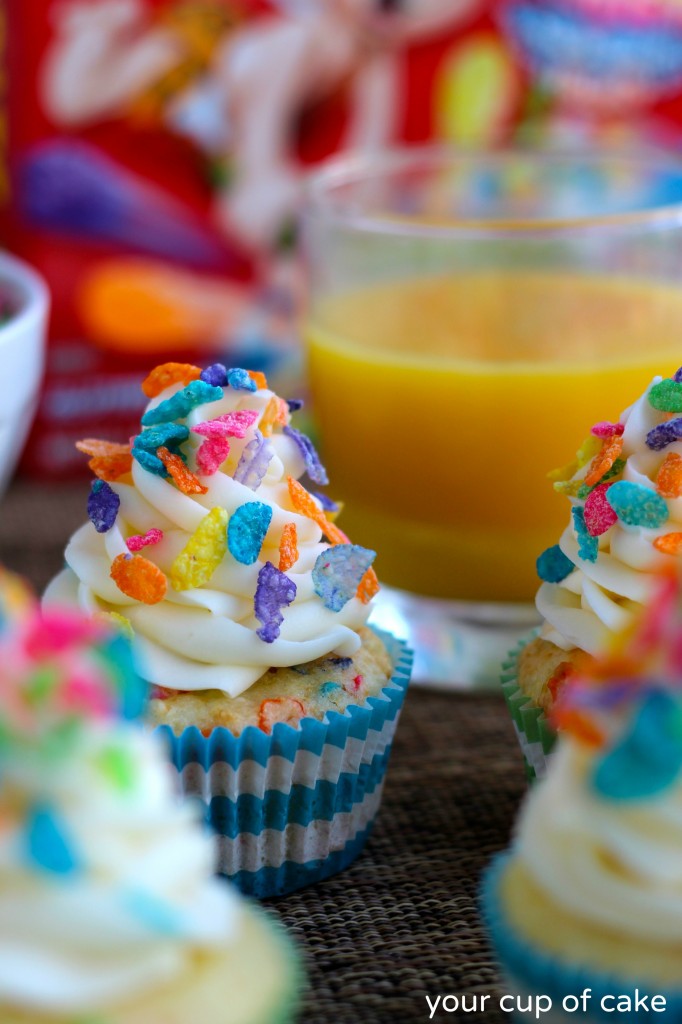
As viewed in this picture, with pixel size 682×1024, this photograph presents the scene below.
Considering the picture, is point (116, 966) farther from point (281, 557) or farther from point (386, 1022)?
point (281, 557)

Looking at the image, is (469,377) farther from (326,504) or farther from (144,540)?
(144,540)

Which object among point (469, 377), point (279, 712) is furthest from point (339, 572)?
point (469, 377)

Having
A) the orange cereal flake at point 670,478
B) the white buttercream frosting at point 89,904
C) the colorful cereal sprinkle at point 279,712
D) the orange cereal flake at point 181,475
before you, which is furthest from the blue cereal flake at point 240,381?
the white buttercream frosting at point 89,904

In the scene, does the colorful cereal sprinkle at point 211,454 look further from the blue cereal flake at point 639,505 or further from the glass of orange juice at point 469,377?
the glass of orange juice at point 469,377

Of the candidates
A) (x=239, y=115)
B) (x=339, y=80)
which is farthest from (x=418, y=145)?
(x=239, y=115)

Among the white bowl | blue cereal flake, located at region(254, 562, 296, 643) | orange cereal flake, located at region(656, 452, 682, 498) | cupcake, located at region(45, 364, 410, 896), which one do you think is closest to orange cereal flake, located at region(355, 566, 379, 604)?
cupcake, located at region(45, 364, 410, 896)

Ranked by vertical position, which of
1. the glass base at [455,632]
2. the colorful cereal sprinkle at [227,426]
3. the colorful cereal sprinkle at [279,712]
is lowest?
the glass base at [455,632]
